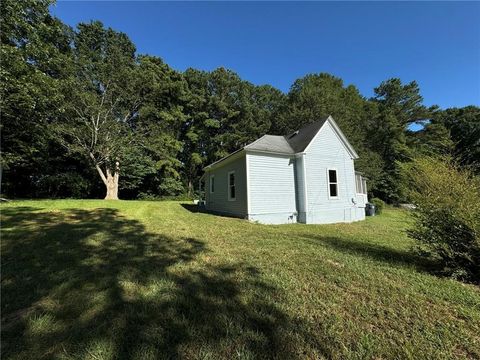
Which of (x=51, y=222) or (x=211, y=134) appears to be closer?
(x=51, y=222)

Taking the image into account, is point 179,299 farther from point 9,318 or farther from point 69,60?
point 69,60

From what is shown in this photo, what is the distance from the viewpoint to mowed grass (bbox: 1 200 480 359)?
7.64ft

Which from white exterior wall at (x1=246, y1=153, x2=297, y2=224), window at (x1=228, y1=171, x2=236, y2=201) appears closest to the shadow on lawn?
white exterior wall at (x1=246, y1=153, x2=297, y2=224)

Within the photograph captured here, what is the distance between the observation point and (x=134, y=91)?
77.2ft

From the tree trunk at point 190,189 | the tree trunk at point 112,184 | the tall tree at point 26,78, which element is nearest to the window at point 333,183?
the tall tree at point 26,78

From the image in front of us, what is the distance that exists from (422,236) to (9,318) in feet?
20.3

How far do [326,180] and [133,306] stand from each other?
1148 centimetres

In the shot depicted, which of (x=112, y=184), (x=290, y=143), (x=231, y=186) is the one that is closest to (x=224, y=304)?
(x=231, y=186)

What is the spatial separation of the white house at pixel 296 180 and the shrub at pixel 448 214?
726 cm

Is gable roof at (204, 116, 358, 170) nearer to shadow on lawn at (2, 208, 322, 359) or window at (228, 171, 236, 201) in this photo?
window at (228, 171, 236, 201)

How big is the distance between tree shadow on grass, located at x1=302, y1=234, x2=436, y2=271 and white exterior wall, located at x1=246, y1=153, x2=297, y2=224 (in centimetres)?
478

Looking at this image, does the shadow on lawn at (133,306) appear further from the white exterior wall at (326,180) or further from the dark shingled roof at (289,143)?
the white exterior wall at (326,180)

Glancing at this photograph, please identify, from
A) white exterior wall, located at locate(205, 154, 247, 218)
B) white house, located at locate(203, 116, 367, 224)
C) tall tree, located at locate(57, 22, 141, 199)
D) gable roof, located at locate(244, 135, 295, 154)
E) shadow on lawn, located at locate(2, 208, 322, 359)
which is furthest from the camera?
tall tree, located at locate(57, 22, 141, 199)

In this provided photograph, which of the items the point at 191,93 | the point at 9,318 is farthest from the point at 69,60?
the point at 9,318
